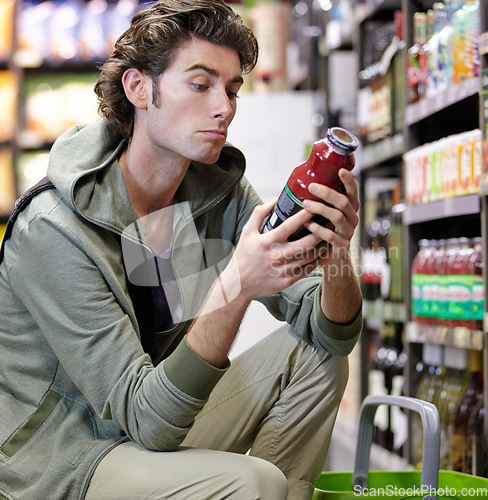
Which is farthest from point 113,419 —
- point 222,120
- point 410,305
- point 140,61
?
point 410,305

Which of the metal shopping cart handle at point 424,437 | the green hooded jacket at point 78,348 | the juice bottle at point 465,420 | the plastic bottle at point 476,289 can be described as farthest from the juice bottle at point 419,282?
the green hooded jacket at point 78,348

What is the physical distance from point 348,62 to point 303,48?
0.49 meters

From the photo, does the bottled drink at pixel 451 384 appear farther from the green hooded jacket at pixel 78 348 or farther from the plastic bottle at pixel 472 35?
the green hooded jacket at pixel 78 348

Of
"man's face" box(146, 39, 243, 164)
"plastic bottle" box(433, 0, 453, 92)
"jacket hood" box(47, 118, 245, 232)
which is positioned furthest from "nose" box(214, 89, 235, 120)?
"plastic bottle" box(433, 0, 453, 92)

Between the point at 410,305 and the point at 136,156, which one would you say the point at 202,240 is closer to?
the point at 136,156

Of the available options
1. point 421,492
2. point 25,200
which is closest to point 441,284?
point 421,492

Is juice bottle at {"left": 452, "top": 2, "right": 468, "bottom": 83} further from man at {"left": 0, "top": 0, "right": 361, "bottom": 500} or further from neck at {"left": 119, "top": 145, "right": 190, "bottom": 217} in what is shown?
neck at {"left": 119, "top": 145, "right": 190, "bottom": 217}

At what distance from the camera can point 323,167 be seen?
118 centimetres

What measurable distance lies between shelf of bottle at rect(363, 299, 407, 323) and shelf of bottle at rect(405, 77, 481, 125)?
675 mm

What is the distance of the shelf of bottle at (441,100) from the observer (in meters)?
2.07

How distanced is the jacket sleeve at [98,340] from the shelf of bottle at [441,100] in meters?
1.18

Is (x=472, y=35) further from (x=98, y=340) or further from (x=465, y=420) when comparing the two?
(x=98, y=340)

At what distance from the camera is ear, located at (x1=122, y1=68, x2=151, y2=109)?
1.60 meters

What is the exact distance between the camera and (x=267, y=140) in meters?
3.77
